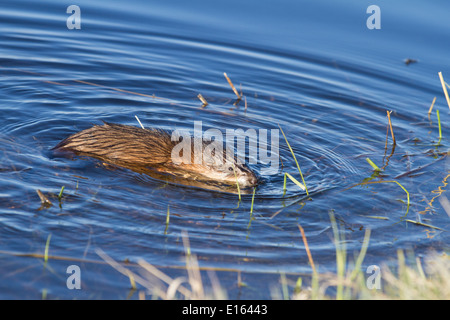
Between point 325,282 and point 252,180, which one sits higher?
point 252,180

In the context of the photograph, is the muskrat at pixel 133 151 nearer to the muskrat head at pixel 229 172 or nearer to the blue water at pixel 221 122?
the muskrat head at pixel 229 172

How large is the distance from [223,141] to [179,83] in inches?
81.9

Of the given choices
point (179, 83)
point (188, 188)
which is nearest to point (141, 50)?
point (179, 83)

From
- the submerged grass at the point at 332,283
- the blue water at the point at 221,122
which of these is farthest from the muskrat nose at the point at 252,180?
the submerged grass at the point at 332,283

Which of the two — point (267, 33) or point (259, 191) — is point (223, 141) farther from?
point (267, 33)

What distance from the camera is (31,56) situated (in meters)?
10.0

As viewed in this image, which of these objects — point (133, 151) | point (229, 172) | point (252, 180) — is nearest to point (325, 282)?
point (252, 180)

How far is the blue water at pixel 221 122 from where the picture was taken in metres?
5.29

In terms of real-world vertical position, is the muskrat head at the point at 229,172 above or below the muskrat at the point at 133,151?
below

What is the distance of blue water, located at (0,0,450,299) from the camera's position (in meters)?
5.29

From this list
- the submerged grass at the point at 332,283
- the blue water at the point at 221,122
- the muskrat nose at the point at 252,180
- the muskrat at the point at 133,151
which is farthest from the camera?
the muskrat at the point at 133,151

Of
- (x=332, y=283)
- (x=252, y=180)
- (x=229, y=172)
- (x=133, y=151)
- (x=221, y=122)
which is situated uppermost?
(x=221, y=122)

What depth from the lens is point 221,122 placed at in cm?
853

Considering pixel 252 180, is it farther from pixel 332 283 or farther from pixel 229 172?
pixel 332 283
